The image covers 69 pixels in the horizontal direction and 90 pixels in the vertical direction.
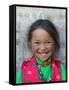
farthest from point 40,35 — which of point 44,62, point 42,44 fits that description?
point 44,62

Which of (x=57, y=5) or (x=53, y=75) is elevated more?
(x=57, y=5)

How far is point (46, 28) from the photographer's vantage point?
2.52 m

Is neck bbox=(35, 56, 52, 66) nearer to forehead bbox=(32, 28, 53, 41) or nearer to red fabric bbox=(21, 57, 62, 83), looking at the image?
red fabric bbox=(21, 57, 62, 83)

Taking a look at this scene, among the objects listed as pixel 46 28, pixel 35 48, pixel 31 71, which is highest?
pixel 46 28

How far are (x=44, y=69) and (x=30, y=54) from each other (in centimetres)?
16

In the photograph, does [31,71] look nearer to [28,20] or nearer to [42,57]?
[42,57]

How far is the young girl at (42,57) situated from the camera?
2467 mm

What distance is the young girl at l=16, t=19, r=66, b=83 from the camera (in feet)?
8.09

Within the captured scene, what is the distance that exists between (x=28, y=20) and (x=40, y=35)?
14cm

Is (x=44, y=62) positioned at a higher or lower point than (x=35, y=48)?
lower
